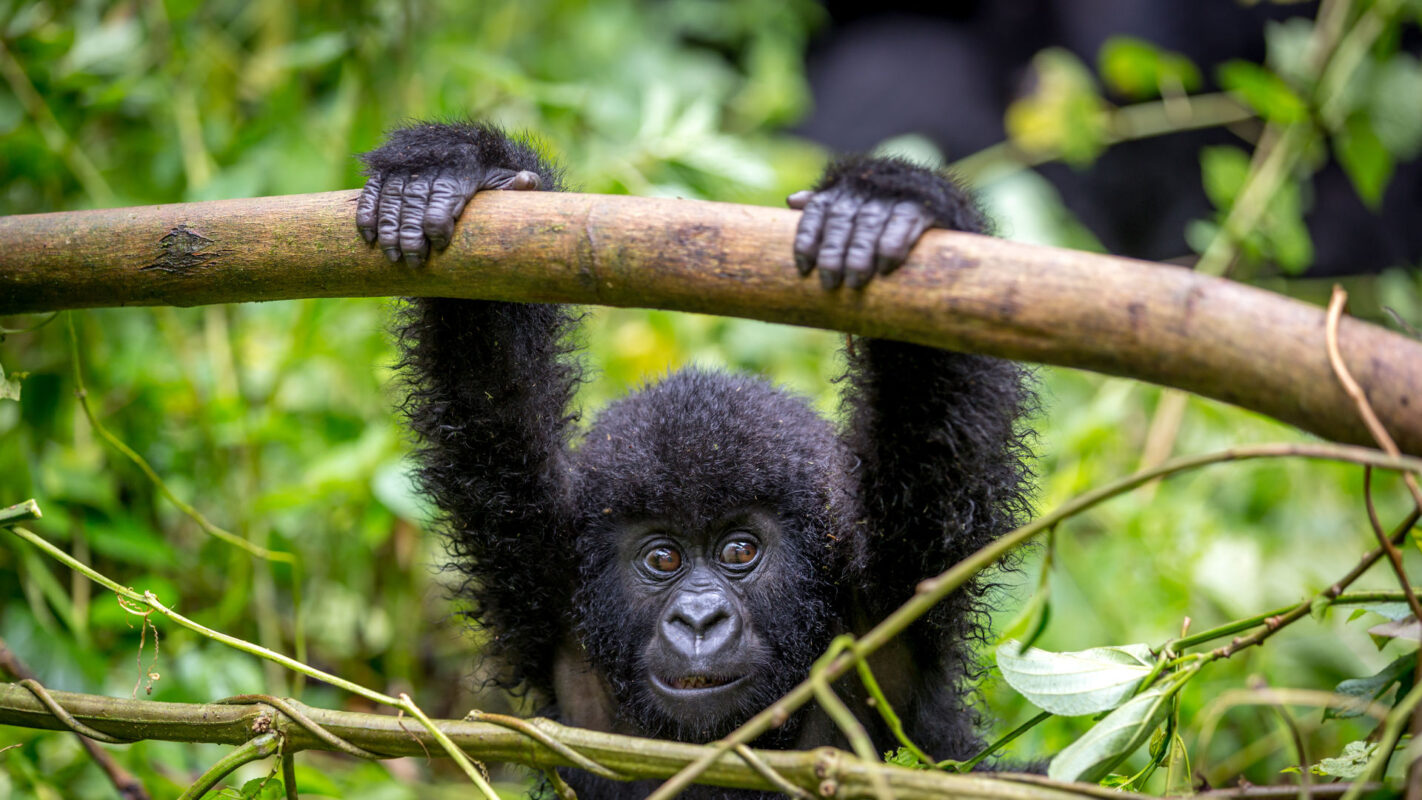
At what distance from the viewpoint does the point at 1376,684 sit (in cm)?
189

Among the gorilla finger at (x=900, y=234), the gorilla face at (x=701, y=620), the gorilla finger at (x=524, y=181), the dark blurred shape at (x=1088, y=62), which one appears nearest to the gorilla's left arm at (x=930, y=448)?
the gorilla finger at (x=900, y=234)

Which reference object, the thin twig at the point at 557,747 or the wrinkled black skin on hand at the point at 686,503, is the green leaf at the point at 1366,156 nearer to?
the wrinkled black skin on hand at the point at 686,503

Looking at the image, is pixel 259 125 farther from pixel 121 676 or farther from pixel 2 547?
pixel 121 676

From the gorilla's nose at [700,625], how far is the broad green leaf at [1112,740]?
0.95 metres

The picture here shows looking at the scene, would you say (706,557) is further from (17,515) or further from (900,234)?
(17,515)

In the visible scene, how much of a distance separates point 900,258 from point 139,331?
3955 millimetres

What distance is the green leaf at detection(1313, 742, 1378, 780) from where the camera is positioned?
6.06 feet

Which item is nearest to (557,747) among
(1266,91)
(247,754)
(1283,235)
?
(247,754)

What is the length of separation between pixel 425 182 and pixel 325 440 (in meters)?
2.35

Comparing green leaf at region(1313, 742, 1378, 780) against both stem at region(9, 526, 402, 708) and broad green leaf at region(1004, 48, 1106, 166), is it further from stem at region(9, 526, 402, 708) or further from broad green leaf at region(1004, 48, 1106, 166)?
broad green leaf at region(1004, 48, 1106, 166)

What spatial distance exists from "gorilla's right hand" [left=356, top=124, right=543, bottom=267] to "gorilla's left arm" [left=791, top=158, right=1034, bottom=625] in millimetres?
637

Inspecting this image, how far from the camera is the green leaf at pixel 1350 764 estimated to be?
185cm

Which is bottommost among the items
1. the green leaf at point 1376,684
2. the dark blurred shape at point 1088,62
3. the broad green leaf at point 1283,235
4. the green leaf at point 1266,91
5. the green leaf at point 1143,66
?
the green leaf at point 1376,684

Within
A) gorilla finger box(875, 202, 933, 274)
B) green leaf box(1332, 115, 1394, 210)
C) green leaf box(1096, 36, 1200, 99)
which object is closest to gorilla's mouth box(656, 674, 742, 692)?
gorilla finger box(875, 202, 933, 274)
